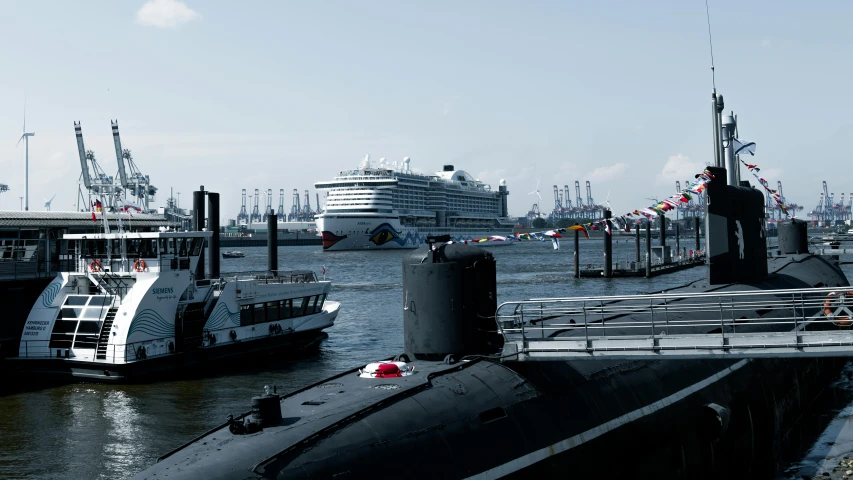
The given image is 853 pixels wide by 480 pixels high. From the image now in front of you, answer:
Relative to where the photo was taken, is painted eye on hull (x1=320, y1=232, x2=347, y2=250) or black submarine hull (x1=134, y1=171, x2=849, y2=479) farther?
painted eye on hull (x1=320, y1=232, x2=347, y2=250)

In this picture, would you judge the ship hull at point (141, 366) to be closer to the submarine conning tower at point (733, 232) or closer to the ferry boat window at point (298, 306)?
the ferry boat window at point (298, 306)

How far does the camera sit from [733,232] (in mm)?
25453

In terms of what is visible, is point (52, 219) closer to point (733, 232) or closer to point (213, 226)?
point (213, 226)

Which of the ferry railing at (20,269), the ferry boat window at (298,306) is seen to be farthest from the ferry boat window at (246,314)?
the ferry railing at (20,269)

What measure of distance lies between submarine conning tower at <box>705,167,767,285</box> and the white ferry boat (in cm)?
2006

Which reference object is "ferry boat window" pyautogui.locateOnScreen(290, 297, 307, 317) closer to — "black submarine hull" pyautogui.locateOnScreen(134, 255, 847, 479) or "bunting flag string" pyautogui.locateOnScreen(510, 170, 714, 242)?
"bunting flag string" pyautogui.locateOnScreen(510, 170, 714, 242)

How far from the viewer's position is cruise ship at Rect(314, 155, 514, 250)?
139625mm

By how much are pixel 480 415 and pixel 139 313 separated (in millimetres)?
21371

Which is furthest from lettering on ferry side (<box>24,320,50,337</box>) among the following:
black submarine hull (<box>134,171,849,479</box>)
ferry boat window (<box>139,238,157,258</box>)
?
black submarine hull (<box>134,171,849,479</box>)

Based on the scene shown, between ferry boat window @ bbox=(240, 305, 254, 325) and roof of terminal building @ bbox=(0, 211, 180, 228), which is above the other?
roof of terminal building @ bbox=(0, 211, 180, 228)

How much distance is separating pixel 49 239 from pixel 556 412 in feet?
97.5

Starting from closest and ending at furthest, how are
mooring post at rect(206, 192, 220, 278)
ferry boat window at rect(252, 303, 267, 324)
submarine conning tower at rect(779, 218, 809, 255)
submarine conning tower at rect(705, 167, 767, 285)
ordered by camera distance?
submarine conning tower at rect(705, 167, 767, 285), ferry boat window at rect(252, 303, 267, 324), submarine conning tower at rect(779, 218, 809, 255), mooring post at rect(206, 192, 220, 278)

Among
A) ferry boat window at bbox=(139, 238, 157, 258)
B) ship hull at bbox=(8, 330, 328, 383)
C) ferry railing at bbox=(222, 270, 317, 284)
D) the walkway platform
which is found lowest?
ship hull at bbox=(8, 330, 328, 383)

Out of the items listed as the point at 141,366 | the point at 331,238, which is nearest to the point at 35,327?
the point at 141,366
